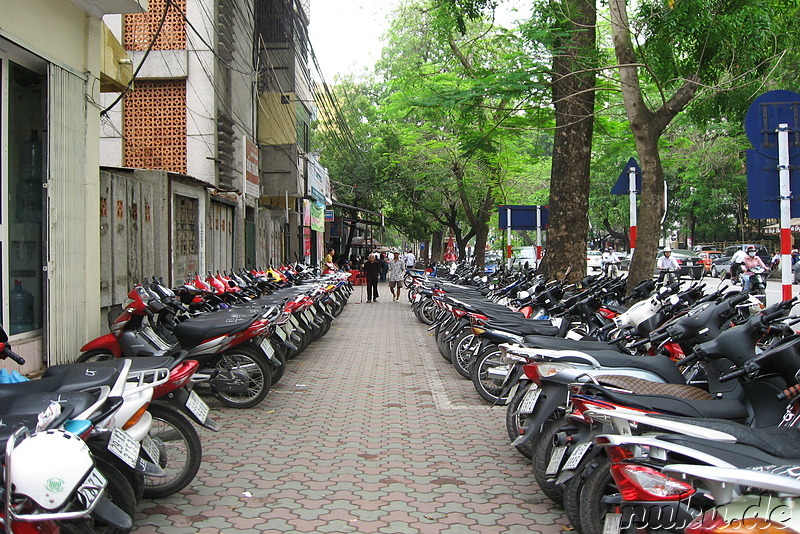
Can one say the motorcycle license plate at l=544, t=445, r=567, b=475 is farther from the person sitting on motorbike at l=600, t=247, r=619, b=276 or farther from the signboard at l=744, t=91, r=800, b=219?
the person sitting on motorbike at l=600, t=247, r=619, b=276

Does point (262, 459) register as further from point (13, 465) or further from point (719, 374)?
point (719, 374)

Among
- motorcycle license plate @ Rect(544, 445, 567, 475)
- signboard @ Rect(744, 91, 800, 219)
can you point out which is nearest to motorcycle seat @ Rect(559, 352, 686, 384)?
motorcycle license plate @ Rect(544, 445, 567, 475)

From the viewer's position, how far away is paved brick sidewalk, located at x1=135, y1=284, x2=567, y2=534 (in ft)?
14.0

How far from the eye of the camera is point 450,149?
24250mm

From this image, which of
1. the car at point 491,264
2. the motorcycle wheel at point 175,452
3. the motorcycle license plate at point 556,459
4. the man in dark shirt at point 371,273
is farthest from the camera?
the car at point 491,264

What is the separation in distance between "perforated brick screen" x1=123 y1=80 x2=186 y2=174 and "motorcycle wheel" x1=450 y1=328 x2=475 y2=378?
8685 millimetres

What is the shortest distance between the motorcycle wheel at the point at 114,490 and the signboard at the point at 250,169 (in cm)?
1301

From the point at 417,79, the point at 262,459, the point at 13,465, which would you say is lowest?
the point at 262,459

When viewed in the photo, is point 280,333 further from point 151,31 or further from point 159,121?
point 151,31

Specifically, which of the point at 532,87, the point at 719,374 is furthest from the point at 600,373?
the point at 532,87

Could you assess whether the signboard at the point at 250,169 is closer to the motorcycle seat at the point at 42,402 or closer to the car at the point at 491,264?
the car at the point at 491,264

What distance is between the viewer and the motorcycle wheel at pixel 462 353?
9031 millimetres

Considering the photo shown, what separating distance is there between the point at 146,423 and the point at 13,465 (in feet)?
4.19

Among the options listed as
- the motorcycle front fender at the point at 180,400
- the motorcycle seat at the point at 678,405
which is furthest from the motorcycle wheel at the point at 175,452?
the motorcycle seat at the point at 678,405
